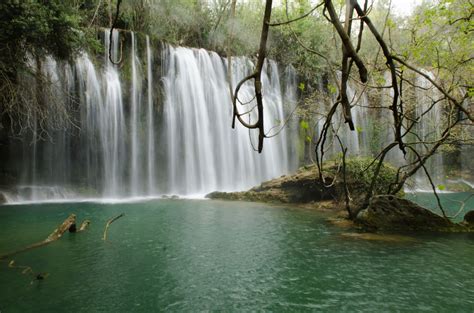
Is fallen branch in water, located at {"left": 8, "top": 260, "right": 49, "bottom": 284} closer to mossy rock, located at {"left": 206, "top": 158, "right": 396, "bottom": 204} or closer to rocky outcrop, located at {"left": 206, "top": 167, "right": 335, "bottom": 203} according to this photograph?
mossy rock, located at {"left": 206, "top": 158, "right": 396, "bottom": 204}

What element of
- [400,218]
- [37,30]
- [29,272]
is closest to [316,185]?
[400,218]

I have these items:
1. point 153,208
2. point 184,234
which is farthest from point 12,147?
point 184,234

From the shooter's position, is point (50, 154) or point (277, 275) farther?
point (50, 154)

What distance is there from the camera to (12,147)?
15344 millimetres

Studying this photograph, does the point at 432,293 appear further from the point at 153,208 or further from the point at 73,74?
the point at 73,74

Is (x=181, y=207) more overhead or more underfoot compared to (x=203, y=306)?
more overhead

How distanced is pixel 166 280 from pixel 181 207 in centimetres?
747

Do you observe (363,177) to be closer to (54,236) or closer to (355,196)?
(355,196)

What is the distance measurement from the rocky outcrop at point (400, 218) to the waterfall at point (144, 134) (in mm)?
11240

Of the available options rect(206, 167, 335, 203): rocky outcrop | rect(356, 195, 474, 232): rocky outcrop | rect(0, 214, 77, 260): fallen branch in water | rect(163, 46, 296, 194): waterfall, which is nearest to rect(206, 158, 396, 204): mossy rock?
rect(206, 167, 335, 203): rocky outcrop

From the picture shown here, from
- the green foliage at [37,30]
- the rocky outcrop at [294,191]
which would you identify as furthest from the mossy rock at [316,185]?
the green foliage at [37,30]

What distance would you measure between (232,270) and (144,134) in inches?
537

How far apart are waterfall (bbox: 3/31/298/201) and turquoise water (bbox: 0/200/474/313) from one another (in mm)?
7068

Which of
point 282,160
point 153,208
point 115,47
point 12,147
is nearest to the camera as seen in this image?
point 153,208
